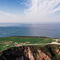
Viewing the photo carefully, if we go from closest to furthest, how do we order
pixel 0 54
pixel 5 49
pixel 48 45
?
pixel 0 54
pixel 5 49
pixel 48 45

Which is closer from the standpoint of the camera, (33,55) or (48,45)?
(33,55)

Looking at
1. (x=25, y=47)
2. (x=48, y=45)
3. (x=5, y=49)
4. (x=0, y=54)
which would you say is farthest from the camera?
(x=48, y=45)

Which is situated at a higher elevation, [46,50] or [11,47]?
[11,47]

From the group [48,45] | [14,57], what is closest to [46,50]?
[48,45]

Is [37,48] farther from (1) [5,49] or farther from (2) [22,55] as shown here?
(1) [5,49]

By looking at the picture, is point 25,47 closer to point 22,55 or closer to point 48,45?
point 22,55

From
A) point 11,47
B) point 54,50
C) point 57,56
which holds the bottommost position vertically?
point 57,56
